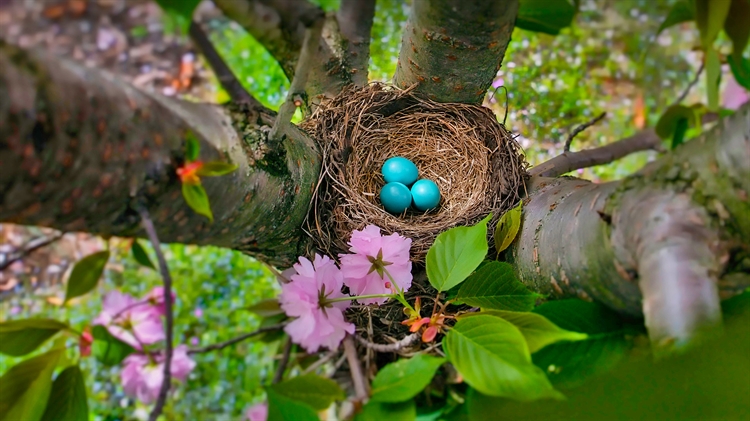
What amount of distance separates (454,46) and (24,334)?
503 millimetres

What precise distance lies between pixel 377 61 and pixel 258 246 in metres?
0.46

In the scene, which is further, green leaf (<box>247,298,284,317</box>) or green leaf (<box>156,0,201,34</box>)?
green leaf (<box>247,298,284,317</box>)

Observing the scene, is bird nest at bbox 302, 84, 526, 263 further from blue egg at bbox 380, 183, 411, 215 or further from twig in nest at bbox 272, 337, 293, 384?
twig in nest at bbox 272, 337, 293, 384

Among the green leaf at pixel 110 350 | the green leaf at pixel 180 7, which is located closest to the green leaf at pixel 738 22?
the green leaf at pixel 180 7

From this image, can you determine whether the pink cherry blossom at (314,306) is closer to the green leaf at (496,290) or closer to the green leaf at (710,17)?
the green leaf at (496,290)

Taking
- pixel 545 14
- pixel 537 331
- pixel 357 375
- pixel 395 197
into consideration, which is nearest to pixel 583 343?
pixel 537 331

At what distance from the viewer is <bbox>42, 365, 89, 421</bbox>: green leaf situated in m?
0.42

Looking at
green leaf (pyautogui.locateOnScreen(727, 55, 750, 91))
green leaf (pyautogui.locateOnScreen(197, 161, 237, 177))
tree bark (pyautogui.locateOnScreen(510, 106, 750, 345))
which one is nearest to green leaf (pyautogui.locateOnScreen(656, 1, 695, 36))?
green leaf (pyautogui.locateOnScreen(727, 55, 750, 91))

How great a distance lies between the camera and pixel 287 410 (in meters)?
0.32

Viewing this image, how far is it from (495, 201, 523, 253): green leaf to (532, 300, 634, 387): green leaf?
19cm

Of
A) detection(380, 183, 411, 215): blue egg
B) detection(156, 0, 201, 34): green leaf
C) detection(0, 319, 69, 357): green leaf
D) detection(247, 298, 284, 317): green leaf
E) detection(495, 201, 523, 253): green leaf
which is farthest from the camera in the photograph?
detection(380, 183, 411, 215): blue egg

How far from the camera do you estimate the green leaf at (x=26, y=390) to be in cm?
38

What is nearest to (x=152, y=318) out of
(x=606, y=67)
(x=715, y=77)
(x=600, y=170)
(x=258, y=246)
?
(x=258, y=246)

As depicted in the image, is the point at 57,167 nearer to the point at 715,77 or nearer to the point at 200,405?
the point at 715,77
